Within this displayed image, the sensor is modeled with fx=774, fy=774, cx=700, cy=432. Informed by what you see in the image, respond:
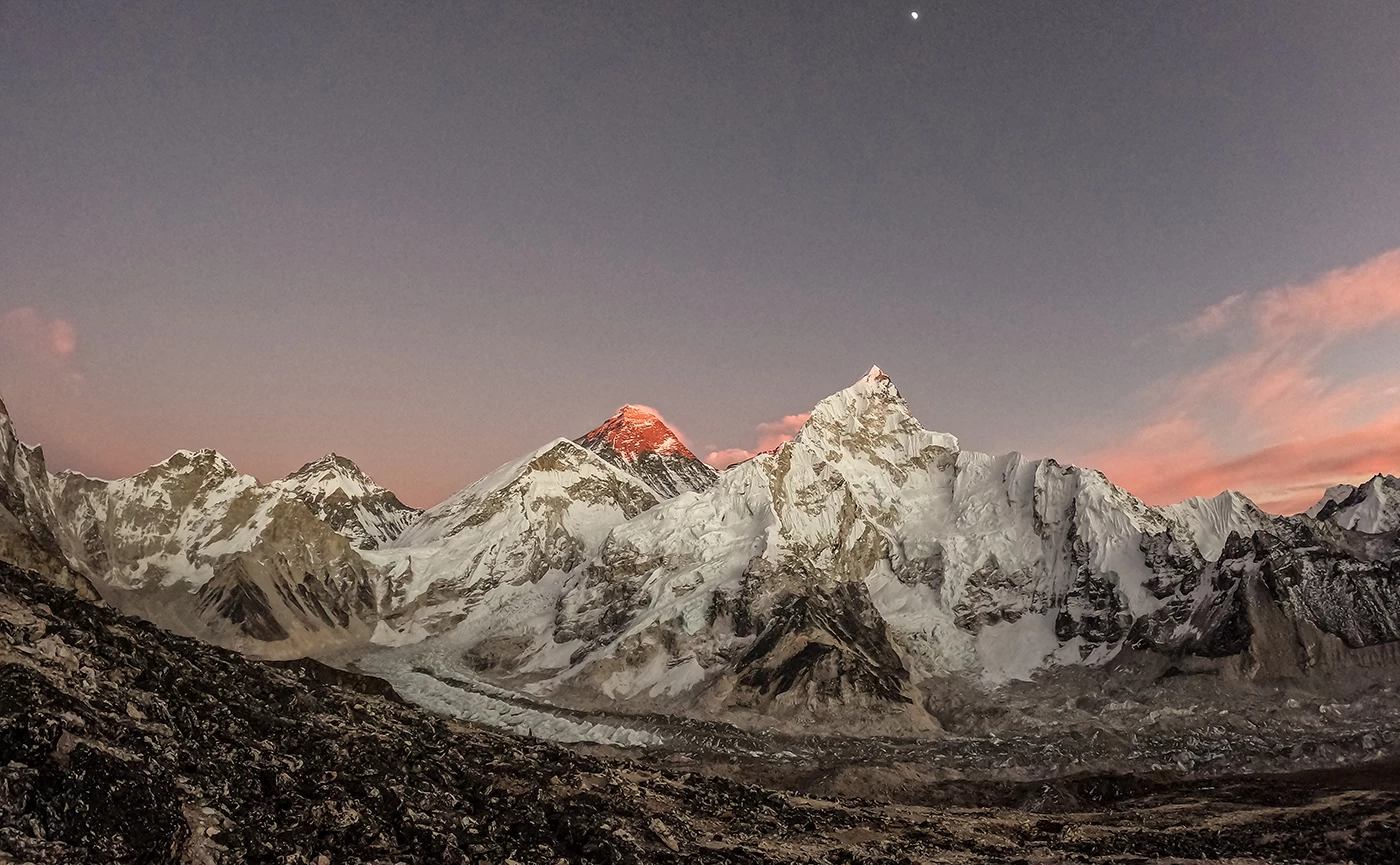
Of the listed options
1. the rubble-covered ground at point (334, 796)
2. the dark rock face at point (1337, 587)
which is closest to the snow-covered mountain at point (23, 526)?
the rubble-covered ground at point (334, 796)

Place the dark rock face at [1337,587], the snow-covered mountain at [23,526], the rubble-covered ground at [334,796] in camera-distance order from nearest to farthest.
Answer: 1. the rubble-covered ground at [334,796]
2. the snow-covered mountain at [23,526]
3. the dark rock face at [1337,587]

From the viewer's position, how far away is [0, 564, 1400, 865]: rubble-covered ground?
80.5ft

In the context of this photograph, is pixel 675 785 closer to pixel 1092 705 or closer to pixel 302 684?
pixel 302 684

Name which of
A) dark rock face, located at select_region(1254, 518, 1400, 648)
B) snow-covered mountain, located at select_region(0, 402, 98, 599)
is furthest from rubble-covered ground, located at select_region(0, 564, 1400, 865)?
dark rock face, located at select_region(1254, 518, 1400, 648)

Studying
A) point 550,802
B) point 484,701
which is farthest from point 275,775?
point 484,701

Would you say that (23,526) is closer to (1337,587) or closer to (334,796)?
(334,796)

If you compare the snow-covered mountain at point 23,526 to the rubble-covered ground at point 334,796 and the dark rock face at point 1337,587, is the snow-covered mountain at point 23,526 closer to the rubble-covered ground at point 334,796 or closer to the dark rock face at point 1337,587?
the rubble-covered ground at point 334,796

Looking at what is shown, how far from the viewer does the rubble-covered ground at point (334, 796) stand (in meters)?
24.5

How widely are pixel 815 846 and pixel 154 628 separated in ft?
135

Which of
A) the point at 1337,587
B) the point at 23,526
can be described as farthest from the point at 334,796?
the point at 1337,587

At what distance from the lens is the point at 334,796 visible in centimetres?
3198

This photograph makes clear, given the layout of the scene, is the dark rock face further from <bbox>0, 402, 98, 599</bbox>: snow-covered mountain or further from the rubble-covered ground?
<bbox>0, 402, 98, 599</bbox>: snow-covered mountain

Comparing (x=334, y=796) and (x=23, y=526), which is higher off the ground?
(x=23, y=526)

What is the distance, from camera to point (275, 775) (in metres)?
31.6
